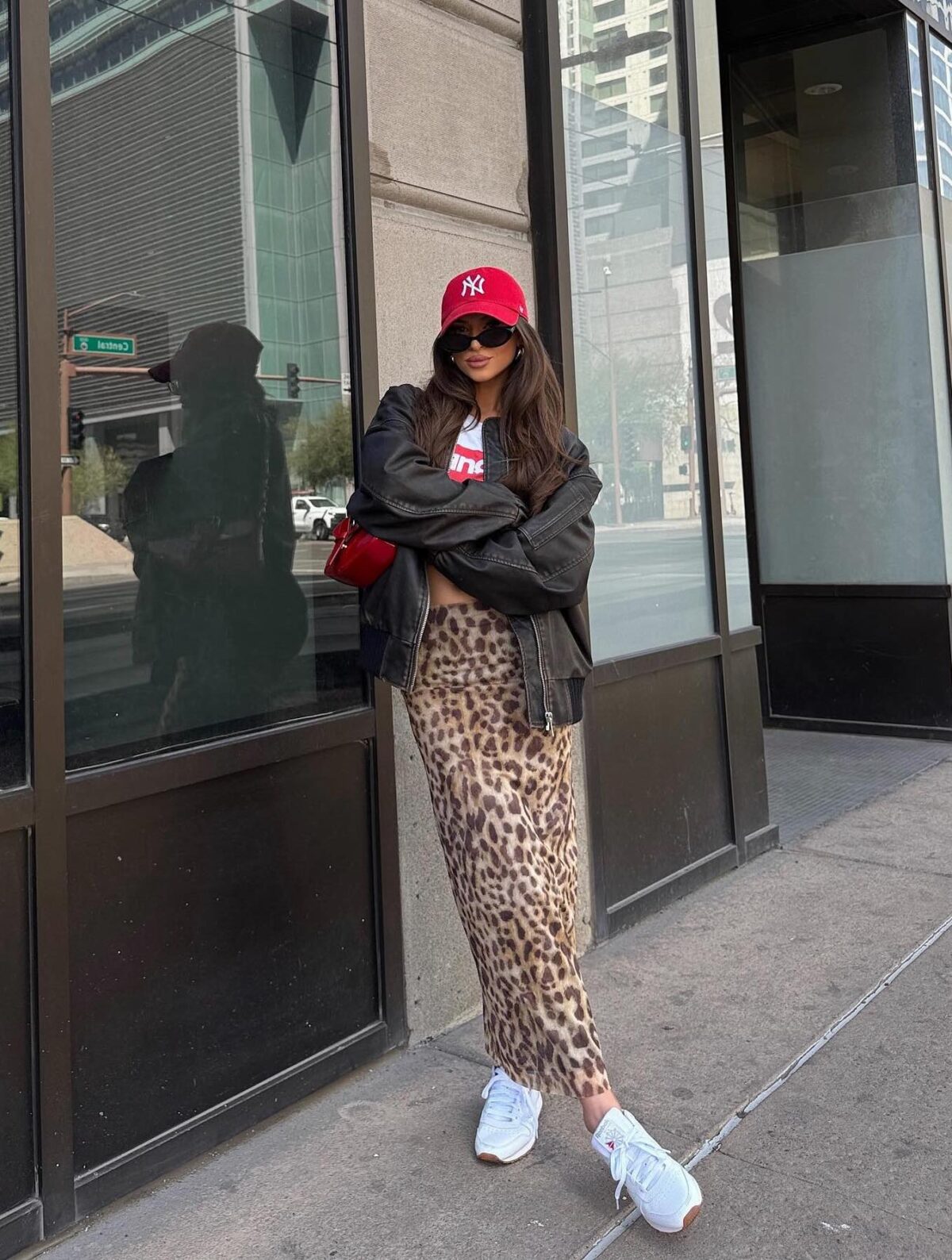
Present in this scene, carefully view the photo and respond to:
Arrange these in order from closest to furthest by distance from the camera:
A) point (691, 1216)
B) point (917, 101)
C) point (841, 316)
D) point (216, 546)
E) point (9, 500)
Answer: point (691, 1216)
point (9, 500)
point (216, 546)
point (917, 101)
point (841, 316)

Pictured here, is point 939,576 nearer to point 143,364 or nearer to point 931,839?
point 931,839

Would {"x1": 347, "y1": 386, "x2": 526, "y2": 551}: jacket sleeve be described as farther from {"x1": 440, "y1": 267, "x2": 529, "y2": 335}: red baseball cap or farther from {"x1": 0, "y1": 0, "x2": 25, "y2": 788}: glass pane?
{"x1": 0, "y1": 0, "x2": 25, "y2": 788}: glass pane

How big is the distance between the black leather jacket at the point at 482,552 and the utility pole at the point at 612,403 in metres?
Answer: 1.91

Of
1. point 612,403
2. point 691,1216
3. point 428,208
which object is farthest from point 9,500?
point 612,403

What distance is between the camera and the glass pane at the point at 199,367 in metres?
2.75

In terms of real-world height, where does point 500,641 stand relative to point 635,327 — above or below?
below

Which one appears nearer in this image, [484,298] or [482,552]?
[482,552]

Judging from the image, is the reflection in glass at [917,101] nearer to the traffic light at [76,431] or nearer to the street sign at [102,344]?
the street sign at [102,344]

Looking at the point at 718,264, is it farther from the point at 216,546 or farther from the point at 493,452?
the point at 216,546

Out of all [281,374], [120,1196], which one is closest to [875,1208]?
[120,1196]

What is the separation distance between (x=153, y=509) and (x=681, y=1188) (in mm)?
1957

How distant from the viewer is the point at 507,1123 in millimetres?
2771

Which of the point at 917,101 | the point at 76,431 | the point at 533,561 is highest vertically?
the point at 917,101

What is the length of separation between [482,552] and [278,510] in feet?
2.95
